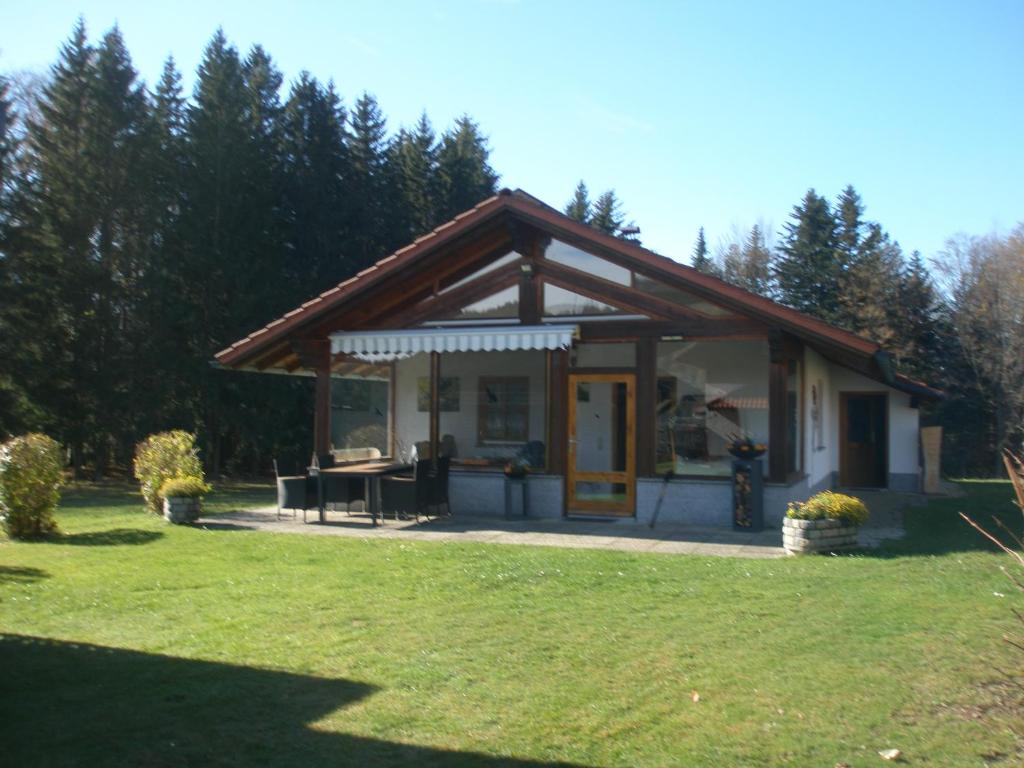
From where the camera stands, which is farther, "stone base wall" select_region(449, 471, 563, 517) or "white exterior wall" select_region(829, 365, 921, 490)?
"white exterior wall" select_region(829, 365, 921, 490)

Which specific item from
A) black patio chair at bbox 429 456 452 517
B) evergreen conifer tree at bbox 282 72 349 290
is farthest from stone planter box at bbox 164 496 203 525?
evergreen conifer tree at bbox 282 72 349 290

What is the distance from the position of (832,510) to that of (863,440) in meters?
13.2

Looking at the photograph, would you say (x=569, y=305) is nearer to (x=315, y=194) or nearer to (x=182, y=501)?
(x=182, y=501)

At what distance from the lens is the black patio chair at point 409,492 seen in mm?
14148

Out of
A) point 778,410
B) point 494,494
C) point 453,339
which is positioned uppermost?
point 453,339

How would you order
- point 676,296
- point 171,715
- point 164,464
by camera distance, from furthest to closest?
point 164,464
point 676,296
point 171,715

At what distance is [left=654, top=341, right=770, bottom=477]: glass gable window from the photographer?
14000 millimetres

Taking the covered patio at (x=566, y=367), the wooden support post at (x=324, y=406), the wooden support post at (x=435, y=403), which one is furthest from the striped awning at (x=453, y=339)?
the wooden support post at (x=435, y=403)

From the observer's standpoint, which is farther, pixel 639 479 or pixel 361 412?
pixel 361 412

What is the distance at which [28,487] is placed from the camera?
1320cm

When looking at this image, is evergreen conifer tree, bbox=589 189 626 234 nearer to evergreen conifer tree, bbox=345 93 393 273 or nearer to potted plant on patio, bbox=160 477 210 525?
evergreen conifer tree, bbox=345 93 393 273

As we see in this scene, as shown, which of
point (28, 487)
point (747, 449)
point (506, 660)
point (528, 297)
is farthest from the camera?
point (528, 297)

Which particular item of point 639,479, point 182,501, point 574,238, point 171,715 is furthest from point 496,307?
point 171,715

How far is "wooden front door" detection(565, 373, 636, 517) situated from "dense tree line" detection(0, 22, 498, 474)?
14784mm
